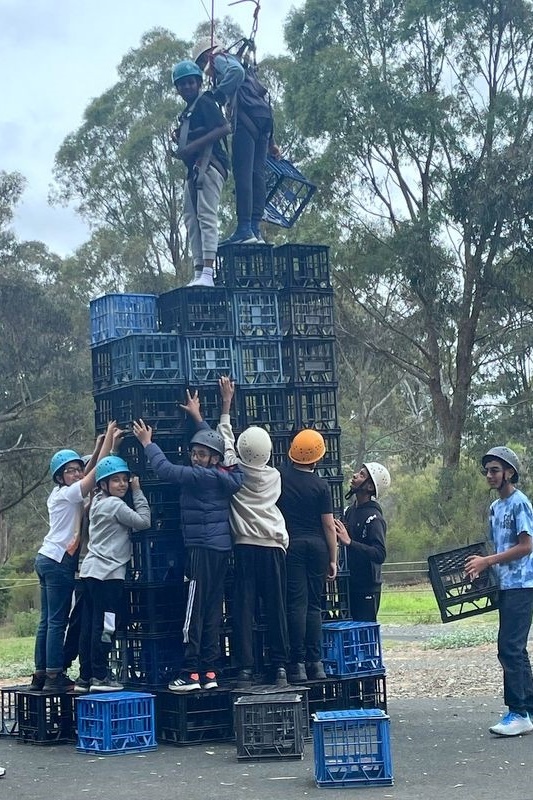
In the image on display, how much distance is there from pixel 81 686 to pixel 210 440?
1970 mm

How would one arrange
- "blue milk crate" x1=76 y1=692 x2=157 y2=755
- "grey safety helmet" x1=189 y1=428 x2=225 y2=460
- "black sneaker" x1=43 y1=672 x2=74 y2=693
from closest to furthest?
1. "blue milk crate" x1=76 y1=692 x2=157 y2=755
2. "grey safety helmet" x1=189 y1=428 x2=225 y2=460
3. "black sneaker" x1=43 y1=672 x2=74 y2=693

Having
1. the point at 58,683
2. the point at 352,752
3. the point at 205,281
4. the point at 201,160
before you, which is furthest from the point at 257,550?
the point at 201,160

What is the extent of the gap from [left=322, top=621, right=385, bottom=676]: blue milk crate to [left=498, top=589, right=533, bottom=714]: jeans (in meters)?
1.14

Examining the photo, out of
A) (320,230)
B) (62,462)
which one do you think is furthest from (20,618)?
(62,462)

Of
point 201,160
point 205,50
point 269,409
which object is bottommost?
point 269,409

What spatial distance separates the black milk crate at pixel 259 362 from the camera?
31.4ft

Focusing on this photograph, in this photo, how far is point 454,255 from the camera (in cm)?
3244

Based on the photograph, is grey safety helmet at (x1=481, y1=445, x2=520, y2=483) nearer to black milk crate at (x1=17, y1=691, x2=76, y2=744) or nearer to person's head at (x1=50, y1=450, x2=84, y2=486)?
person's head at (x1=50, y1=450, x2=84, y2=486)

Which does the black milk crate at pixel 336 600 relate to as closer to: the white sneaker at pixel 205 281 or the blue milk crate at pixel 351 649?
the blue milk crate at pixel 351 649

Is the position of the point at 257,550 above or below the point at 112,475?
below

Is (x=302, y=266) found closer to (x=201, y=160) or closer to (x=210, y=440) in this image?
(x=201, y=160)

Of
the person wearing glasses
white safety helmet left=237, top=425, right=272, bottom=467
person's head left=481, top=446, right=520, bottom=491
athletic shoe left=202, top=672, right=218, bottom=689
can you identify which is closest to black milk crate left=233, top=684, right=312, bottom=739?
athletic shoe left=202, top=672, right=218, bottom=689

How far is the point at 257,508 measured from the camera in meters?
8.89

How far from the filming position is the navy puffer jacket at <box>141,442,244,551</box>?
866 centimetres
